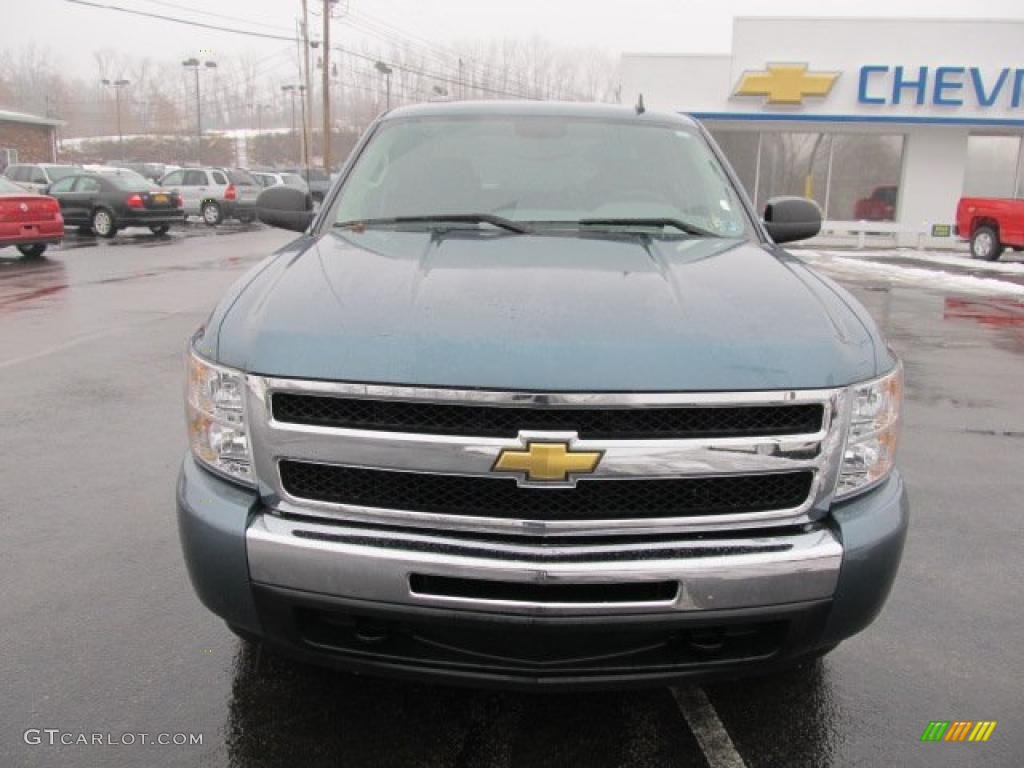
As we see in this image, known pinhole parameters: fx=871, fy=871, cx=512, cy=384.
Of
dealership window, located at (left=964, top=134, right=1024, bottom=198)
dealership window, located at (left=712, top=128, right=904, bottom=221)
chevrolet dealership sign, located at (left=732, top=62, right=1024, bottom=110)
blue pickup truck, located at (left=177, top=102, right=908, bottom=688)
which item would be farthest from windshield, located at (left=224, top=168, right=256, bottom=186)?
blue pickup truck, located at (left=177, top=102, right=908, bottom=688)

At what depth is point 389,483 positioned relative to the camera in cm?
220

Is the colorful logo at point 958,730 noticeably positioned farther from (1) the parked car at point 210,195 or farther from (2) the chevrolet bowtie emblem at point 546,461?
(1) the parked car at point 210,195

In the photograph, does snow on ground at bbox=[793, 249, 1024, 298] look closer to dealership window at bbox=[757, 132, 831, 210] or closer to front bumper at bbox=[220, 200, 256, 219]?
dealership window at bbox=[757, 132, 831, 210]

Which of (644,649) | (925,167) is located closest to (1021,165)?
(925,167)

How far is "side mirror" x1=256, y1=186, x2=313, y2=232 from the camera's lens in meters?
4.15

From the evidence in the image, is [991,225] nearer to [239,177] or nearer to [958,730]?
[958,730]

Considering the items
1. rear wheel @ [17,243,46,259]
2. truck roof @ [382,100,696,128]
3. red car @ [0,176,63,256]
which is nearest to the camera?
truck roof @ [382,100,696,128]

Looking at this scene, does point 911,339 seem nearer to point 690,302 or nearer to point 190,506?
point 690,302

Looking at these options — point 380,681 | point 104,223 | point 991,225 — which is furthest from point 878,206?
point 380,681

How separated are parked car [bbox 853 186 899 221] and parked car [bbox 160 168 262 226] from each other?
19.0 metres

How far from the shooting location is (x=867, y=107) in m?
24.2

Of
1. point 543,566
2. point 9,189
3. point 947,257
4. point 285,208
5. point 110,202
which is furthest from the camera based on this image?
point 110,202

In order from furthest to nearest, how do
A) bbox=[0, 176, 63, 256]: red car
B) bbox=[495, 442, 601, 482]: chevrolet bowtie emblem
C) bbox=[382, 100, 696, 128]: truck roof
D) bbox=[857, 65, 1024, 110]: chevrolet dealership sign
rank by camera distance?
bbox=[857, 65, 1024, 110]: chevrolet dealership sign → bbox=[0, 176, 63, 256]: red car → bbox=[382, 100, 696, 128]: truck roof → bbox=[495, 442, 601, 482]: chevrolet bowtie emblem

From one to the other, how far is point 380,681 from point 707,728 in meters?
1.05
